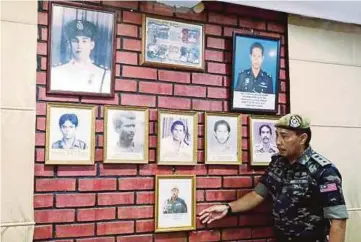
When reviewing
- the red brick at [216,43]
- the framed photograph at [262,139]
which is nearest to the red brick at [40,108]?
the red brick at [216,43]

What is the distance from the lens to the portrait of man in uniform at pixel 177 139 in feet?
8.93

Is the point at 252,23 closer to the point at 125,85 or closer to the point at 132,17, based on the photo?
the point at 132,17

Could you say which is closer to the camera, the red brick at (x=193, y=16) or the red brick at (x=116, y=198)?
the red brick at (x=116, y=198)

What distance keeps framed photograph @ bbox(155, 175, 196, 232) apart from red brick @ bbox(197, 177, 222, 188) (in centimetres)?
5

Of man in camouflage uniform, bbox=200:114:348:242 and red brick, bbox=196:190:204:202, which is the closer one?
man in camouflage uniform, bbox=200:114:348:242

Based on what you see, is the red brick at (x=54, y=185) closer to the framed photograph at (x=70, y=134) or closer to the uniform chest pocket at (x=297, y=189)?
the framed photograph at (x=70, y=134)

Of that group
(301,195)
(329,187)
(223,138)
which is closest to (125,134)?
(223,138)

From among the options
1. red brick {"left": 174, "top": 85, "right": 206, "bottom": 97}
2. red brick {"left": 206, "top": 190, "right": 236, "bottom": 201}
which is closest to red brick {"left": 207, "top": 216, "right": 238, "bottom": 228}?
red brick {"left": 206, "top": 190, "right": 236, "bottom": 201}

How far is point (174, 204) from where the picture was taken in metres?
2.75

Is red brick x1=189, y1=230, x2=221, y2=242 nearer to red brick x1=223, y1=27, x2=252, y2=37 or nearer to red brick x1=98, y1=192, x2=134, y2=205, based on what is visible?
red brick x1=98, y1=192, x2=134, y2=205

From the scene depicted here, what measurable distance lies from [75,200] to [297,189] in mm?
1305

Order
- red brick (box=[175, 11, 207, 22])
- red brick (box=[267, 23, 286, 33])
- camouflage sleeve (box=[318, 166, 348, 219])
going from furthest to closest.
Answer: red brick (box=[267, 23, 286, 33])
red brick (box=[175, 11, 207, 22])
camouflage sleeve (box=[318, 166, 348, 219])

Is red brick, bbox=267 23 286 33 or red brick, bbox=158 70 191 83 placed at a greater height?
red brick, bbox=267 23 286 33

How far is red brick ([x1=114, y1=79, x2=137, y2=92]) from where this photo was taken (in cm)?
263
